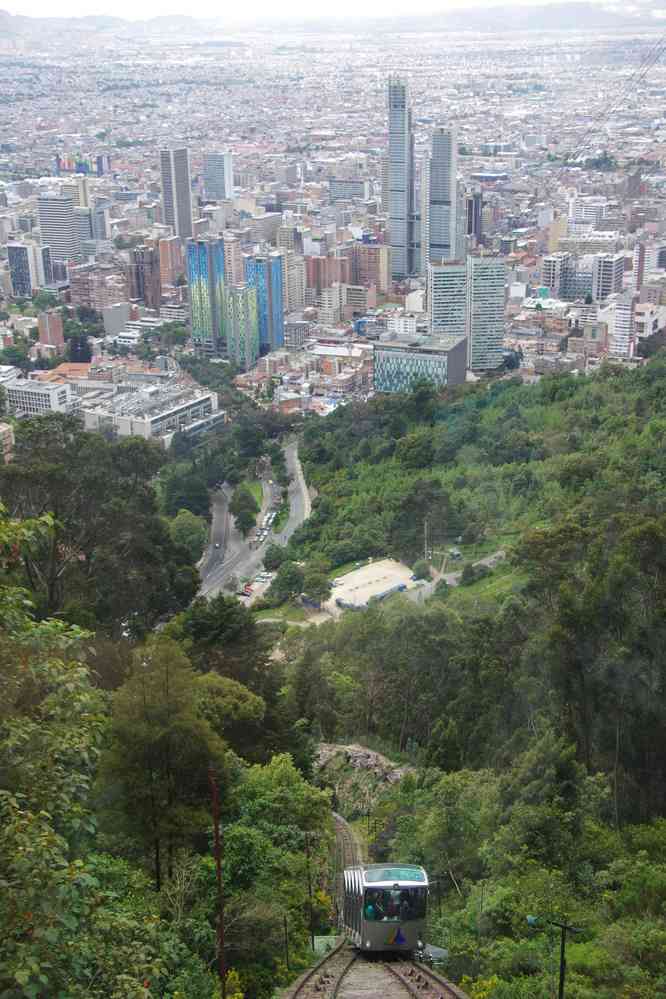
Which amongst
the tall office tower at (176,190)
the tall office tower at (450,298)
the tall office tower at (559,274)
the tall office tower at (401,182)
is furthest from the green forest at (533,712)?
the tall office tower at (176,190)

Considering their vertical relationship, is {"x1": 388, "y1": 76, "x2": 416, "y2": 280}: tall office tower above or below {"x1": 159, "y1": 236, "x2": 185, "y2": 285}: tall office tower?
above

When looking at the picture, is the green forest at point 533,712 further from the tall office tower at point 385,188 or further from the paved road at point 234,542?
the tall office tower at point 385,188

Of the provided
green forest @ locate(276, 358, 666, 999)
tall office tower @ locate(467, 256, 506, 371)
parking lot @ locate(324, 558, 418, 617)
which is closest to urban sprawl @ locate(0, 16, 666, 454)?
tall office tower @ locate(467, 256, 506, 371)

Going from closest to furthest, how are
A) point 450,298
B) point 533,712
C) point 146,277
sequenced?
point 533,712 → point 450,298 → point 146,277

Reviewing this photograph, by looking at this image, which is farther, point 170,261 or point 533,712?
point 170,261

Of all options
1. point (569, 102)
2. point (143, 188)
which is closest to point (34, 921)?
point (569, 102)

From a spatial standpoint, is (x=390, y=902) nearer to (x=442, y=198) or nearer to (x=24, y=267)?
(x=442, y=198)

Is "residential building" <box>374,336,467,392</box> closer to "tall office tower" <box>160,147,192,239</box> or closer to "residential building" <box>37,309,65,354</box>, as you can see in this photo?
"residential building" <box>37,309,65,354</box>

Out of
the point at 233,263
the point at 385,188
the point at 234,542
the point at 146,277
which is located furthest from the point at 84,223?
the point at 234,542
